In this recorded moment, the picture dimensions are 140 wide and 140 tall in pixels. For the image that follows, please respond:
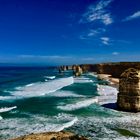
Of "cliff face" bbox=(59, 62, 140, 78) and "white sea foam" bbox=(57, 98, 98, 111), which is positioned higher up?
"cliff face" bbox=(59, 62, 140, 78)

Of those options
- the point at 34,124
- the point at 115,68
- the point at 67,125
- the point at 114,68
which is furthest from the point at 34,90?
the point at 114,68

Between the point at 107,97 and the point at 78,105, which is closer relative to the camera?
the point at 78,105

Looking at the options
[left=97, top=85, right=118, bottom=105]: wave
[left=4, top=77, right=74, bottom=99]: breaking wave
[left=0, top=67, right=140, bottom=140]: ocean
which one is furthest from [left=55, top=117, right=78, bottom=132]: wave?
[left=4, top=77, right=74, bottom=99]: breaking wave

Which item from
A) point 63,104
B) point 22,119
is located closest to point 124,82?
point 63,104

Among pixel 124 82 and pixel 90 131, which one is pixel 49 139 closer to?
pixel 90 131

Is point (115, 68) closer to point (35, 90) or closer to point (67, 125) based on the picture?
point (35, 90)

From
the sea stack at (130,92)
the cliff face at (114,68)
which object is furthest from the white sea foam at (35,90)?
the cliff face at (114,68)

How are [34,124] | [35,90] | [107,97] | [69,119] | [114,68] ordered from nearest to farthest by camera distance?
[34,124] < [69,119] < [107,97] < [35,90] < [114,68]

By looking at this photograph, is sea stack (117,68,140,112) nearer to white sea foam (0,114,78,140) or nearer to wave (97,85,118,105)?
white sea foam (0,114,78,140)

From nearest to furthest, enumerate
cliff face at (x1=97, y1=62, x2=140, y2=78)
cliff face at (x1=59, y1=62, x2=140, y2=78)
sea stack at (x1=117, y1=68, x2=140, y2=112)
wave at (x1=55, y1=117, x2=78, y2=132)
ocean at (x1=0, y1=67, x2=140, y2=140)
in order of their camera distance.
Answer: ocean at (x1=0, y1=67, x2=140, y2=140)
wave at (x1=55, y1=117, x2=78, y2=132)
sea stack at (x1=117, y1=68, x2=140, y2=112)
cliff face at (x1=59, y1=62, x2=140, y2=78)
cliff face at (x1=97, y1=62, x2=140, y2=78)
